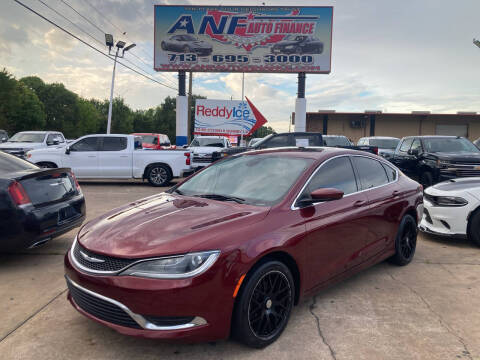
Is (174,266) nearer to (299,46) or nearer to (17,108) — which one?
(299,46)

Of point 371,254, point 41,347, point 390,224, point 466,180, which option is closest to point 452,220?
point 466,180

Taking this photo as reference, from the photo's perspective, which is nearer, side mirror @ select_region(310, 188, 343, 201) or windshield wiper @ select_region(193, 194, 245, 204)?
side mirror @ select_region(310, 188, 343, 201)

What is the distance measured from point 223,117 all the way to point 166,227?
2130 centimetres

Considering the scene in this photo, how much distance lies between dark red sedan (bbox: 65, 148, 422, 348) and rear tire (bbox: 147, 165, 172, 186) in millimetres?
8734

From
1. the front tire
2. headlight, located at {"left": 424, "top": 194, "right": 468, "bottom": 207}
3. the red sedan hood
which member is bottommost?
the front tire

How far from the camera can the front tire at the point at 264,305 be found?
2.71 meters

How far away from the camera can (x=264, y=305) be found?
9.45 feet

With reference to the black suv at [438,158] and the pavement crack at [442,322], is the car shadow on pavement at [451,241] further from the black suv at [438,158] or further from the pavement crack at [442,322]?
the black suv at [438,158]

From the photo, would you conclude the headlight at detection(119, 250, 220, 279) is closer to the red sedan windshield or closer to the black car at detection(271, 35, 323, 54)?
the red sedan windshield

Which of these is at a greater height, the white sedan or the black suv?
the black suv

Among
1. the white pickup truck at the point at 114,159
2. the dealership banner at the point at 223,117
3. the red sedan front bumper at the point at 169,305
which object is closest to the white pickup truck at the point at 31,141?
the white pickup truck at the point at 114,159

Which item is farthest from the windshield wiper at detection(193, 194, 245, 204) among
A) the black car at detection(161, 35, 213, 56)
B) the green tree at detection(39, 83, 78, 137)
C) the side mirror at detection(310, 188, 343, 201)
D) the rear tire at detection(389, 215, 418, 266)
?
the green tree at detection(39, 83, 78, 137)

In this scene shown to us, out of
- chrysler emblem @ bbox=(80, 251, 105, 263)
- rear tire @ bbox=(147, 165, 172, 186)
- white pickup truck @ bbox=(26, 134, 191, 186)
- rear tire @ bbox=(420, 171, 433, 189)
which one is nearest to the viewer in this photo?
chrysler emblem @ bbox=(80, 251, 105, 263)

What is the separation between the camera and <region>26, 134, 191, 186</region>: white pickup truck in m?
12.5
